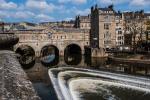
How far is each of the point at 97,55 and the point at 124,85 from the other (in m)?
60.3

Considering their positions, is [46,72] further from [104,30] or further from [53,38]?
[104,30]

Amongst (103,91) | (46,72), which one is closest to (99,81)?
(103,91)

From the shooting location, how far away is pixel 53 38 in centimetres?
10919

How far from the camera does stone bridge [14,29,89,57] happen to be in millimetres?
106125

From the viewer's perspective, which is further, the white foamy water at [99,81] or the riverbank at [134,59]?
the riverbank at [134,59]

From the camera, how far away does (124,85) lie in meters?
41.6

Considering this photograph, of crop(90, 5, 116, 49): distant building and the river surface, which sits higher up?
crop(90, 5, 116, 49): distant building

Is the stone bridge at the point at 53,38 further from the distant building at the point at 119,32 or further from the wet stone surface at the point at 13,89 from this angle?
the wet stone surface at the point at 13,89

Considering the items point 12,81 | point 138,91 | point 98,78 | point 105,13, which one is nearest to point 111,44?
point 105,13

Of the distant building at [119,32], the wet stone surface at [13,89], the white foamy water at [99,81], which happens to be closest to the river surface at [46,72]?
the white foamy water at [99,81]

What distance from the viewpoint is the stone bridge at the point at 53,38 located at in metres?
106

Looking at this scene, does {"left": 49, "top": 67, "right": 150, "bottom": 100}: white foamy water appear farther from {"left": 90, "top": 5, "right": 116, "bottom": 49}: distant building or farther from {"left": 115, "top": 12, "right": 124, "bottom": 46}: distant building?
{"left": 115, "top": 12, "right": 124, "bottom": 46}: distant building

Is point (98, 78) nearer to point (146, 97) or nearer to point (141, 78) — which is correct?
point (141, 78)

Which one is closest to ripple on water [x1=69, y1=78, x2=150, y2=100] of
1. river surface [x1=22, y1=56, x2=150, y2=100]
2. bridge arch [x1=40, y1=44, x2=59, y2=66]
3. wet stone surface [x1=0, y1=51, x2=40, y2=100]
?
river surface [x1=22, y1=56, x2=150, y2=100]
